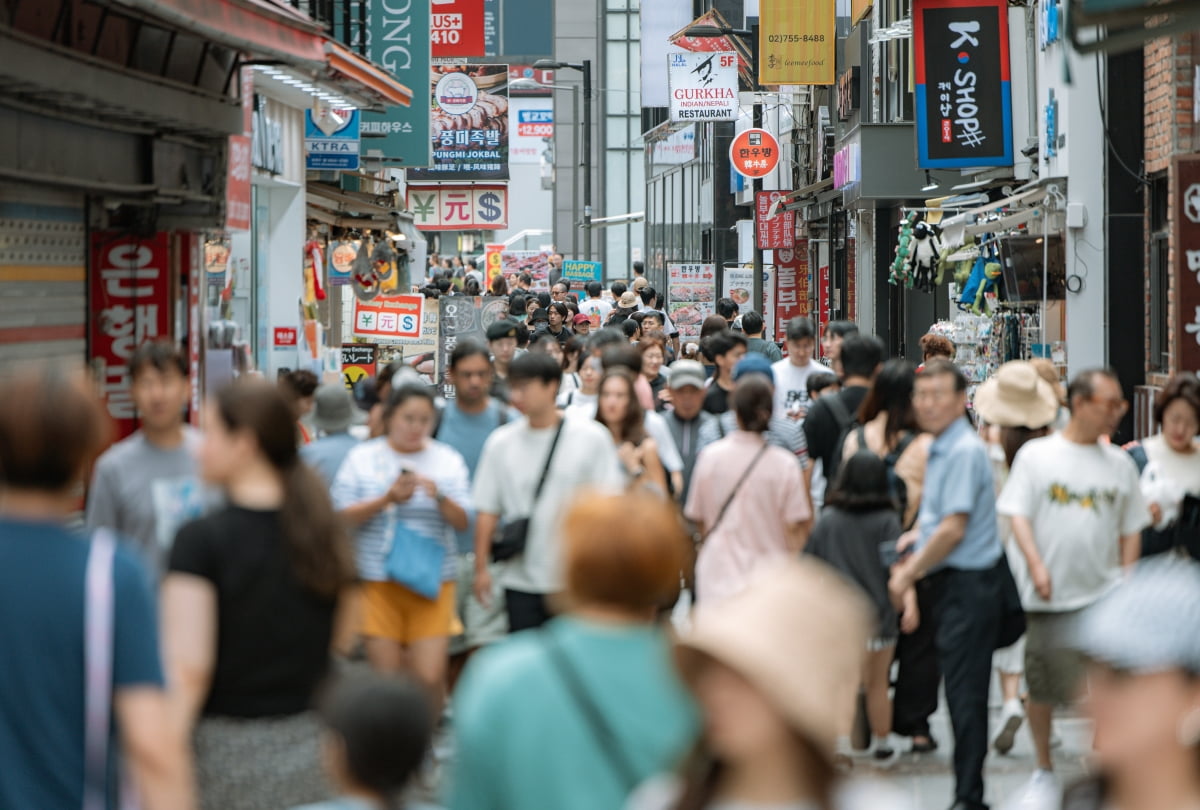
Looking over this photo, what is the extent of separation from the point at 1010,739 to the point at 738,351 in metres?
3.87

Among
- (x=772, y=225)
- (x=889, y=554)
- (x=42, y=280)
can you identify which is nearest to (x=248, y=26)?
(x=42, y=280)

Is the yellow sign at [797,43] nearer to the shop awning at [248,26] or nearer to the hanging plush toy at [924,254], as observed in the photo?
the hanging plush toy at [924,254]

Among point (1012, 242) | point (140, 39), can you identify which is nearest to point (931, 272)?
point (1012, 242)

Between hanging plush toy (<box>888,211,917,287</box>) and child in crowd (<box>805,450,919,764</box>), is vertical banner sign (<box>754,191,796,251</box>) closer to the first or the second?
hanging plush toy (<box>888,211,917,287</box>)

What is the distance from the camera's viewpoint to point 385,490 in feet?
25.0

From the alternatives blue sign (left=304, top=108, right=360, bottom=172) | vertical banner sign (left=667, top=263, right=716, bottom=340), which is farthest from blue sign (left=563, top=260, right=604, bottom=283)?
blue sign (left=304, top=108, right=360, bottom=172)

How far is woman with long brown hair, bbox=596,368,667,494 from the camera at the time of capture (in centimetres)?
899

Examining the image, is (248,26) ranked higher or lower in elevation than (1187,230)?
higher

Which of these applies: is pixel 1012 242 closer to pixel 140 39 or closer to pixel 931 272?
pixel 931 272

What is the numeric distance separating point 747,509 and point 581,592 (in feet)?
16.0

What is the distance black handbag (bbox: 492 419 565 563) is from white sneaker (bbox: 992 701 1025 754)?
2.69 metres

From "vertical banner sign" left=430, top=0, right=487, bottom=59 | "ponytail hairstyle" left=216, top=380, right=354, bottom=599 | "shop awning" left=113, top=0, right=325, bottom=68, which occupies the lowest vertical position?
"ponytail hairstyle" left=216, top=380, right=354, bottom=599

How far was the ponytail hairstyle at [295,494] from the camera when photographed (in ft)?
14.8

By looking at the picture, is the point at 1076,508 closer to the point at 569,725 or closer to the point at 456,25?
the point at 569,725
